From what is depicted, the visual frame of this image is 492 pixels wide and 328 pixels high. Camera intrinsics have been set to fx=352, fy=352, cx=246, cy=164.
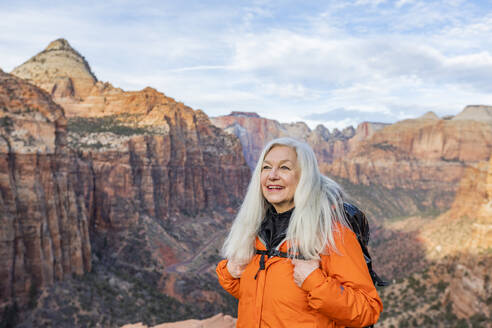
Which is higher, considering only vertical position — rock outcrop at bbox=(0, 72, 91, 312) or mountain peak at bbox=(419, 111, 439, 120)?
mountain peak at bbox=(419, 111, 439, 120)

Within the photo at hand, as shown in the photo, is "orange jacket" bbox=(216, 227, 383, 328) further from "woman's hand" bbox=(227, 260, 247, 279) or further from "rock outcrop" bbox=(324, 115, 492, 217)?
"rock outcrop" bbox=(324, 115, 492, 217)

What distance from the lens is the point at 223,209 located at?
72.2 meters

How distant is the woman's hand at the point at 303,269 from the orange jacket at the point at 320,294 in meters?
0.04

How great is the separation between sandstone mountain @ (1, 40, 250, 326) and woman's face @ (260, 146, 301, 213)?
75.4 feet

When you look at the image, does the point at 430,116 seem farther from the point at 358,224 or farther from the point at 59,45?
the point at 358,224

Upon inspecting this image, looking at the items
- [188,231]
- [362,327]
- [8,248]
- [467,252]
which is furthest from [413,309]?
[188,231]

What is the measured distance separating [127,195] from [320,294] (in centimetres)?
4726

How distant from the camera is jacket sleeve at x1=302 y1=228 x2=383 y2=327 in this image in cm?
287

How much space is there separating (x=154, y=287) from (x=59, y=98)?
38.9m

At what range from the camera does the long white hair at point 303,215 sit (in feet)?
10.3

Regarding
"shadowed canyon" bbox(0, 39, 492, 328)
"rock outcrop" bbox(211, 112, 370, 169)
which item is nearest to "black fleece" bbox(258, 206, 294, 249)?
"shadowed canyon" bbox(0, 39, 492, 328)

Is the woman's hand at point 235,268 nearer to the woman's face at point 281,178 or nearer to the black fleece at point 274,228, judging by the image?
the black fleece at point 274,228

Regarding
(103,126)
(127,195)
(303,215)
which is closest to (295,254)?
(303,215)

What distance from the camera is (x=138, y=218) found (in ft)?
155
